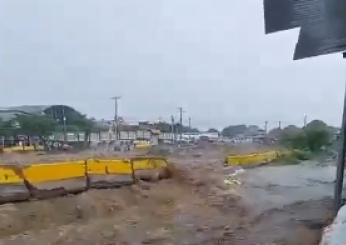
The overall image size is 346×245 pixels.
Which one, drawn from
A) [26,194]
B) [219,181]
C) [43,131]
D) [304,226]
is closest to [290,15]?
[304,226]

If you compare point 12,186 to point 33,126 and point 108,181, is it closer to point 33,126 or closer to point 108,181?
point 108,181

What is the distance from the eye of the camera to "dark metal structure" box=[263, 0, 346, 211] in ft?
19.3

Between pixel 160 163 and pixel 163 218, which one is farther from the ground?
pixel 160 163

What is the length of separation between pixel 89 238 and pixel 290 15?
3896mm

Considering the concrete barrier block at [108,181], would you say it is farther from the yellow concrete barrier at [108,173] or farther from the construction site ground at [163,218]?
the construction site ground at [163,218]

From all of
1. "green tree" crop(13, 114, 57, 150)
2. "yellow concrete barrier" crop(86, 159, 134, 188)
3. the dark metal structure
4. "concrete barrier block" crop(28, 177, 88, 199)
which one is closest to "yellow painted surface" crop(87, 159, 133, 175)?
"yellow concrete barrier" crop(86, 159, 134, 188)

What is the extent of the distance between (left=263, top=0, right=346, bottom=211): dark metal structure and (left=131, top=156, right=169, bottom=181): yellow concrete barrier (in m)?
3.96

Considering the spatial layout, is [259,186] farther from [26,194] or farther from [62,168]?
[26,194]

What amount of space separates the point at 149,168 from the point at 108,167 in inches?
60.2

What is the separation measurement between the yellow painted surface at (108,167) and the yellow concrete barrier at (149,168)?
24 cm

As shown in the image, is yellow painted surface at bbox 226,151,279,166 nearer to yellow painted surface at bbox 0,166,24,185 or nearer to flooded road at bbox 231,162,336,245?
flooded road at bbox 231,162,336,245

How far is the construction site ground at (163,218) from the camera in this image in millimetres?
5777

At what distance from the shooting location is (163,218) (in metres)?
7.02

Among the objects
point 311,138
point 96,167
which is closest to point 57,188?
point 96,167
